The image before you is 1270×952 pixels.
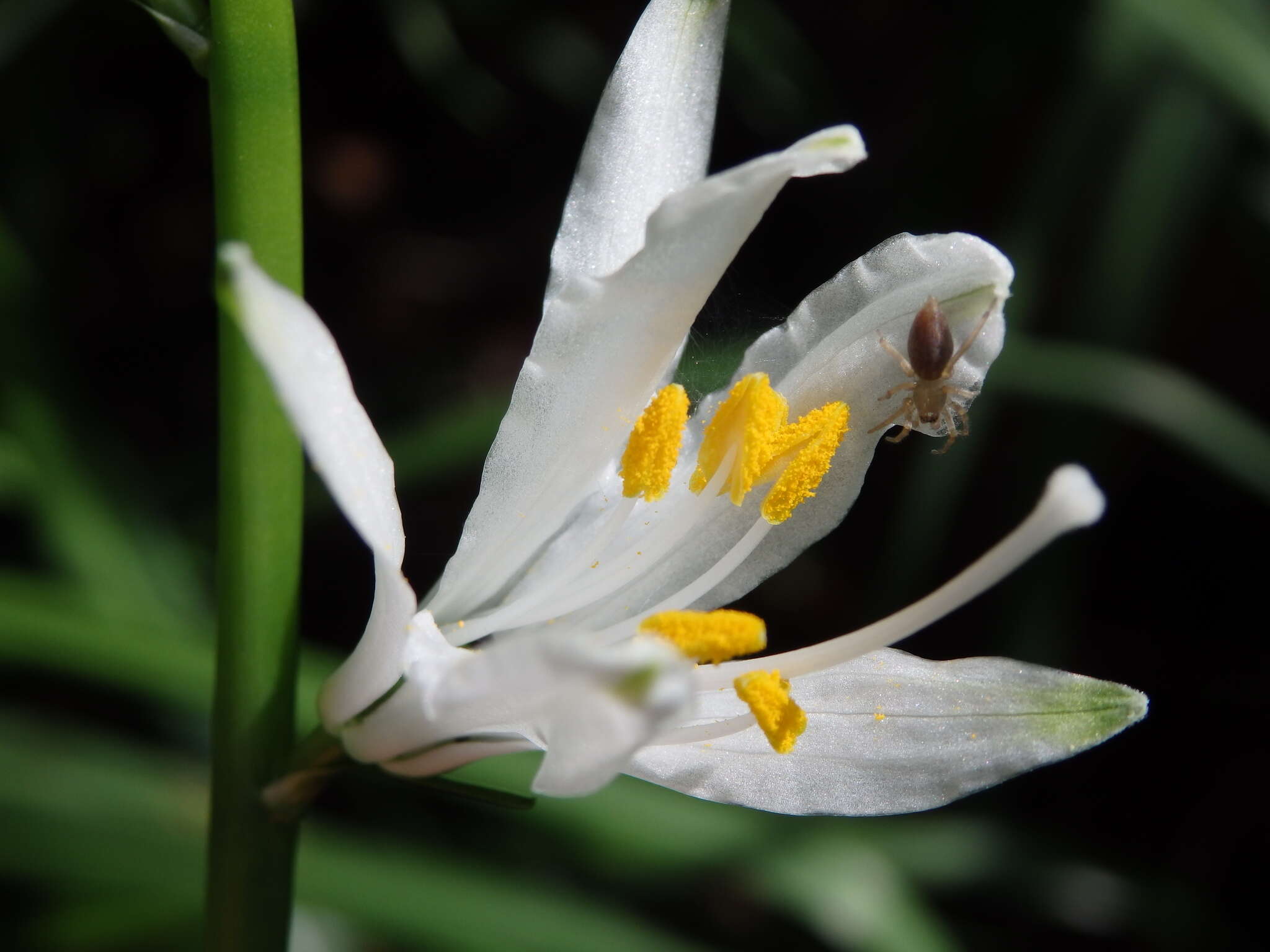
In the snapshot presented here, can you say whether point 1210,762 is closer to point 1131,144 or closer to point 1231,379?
point 1231,379

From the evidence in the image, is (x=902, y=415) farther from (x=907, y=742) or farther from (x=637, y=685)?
(x=637, y=685)

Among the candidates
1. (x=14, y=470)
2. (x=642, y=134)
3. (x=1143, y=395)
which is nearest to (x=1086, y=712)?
(x=642, y=134)

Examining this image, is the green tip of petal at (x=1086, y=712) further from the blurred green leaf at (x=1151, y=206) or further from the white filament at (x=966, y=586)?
the blurred green leaf at (x=1151, y=206)

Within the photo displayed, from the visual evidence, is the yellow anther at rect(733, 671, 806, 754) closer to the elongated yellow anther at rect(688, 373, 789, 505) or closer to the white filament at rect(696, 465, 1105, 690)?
the white filament at rect(696, 465, 1105, 690)

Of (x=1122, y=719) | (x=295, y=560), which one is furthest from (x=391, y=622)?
(x=1122, y=719)

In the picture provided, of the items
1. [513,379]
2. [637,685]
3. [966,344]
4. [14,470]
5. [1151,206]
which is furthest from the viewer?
[513,379]

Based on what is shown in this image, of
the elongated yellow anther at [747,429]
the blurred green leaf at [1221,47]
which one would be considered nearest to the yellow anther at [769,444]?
the elongated yellow anther at [747,429]
